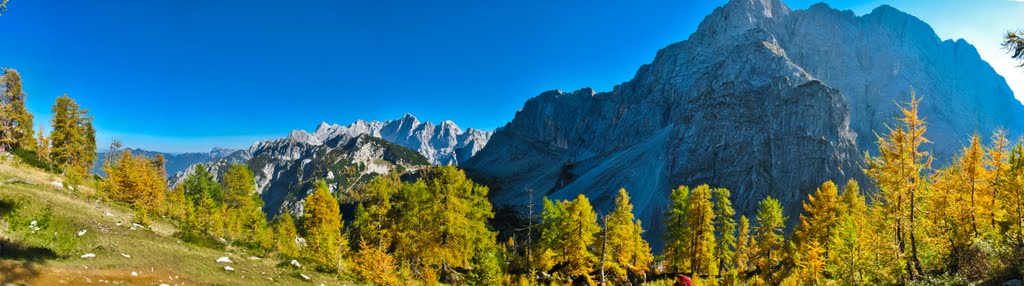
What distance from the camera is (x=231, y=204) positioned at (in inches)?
2650

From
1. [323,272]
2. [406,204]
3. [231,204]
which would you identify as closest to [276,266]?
[323,272]

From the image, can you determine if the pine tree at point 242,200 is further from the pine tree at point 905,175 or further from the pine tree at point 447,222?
the pine tree at point 905,175

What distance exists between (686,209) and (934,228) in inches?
850

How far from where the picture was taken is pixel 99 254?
1669 centimetres

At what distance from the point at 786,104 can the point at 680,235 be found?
9713cm

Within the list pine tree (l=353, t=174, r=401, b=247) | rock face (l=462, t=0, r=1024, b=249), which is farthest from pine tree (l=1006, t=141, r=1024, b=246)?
rock face (l=462, t=0, r=1024, b=249)

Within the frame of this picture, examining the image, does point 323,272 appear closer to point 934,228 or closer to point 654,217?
point 934,228

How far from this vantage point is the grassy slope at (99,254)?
13852 mm

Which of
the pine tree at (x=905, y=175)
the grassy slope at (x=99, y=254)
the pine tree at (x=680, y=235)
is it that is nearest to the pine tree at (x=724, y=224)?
the pine tree at (x=680, y=235)

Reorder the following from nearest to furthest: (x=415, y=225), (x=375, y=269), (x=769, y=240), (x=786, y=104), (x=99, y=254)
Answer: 1. (x=99, y=254)
2. (x=375, y=269)
3. (x=415, y=225)
4. (x=769, y=240)
5. (x=786, y=104)

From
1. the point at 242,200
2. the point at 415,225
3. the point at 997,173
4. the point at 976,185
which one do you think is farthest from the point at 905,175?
the point at 242,200

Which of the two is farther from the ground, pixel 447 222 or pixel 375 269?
pixel 447 222

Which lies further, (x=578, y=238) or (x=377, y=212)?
(x=377, y=212)

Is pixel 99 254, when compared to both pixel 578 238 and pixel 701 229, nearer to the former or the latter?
pixel 578 238
